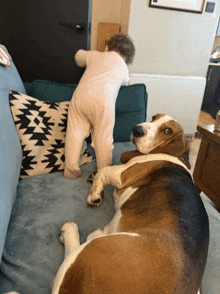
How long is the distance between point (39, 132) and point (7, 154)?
1.17 feet

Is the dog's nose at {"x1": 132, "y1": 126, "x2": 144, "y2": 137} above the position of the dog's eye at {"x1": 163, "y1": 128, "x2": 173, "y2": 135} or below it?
below

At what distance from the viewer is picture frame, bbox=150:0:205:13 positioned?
2.97 meters

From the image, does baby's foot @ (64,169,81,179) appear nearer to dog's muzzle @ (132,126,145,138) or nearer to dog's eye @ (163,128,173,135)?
dog's muzzle @ (132,126,145,138)

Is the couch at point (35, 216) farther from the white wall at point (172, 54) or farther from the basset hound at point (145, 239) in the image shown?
the white wall at point (172, 54)

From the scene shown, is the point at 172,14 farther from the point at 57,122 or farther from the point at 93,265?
the point at 93,265

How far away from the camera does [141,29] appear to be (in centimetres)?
308

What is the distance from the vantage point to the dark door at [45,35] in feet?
8.75

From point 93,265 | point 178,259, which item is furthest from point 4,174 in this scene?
point 178,259

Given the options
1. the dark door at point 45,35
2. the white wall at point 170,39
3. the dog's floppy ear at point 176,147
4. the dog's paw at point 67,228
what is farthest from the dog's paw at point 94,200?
the white wall at point 170,39

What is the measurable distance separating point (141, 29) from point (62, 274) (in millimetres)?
3239

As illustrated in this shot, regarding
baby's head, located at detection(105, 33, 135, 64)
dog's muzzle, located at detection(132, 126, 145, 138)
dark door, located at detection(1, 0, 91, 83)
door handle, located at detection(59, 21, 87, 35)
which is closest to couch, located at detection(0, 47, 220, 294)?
dog's muzzle, located at detection(132, 126, 145, 138)

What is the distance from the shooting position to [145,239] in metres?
0.77

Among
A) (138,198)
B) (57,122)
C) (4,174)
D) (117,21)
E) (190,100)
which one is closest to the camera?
(4,174)

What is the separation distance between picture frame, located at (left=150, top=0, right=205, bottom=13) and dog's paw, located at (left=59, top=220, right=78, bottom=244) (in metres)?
3.14
